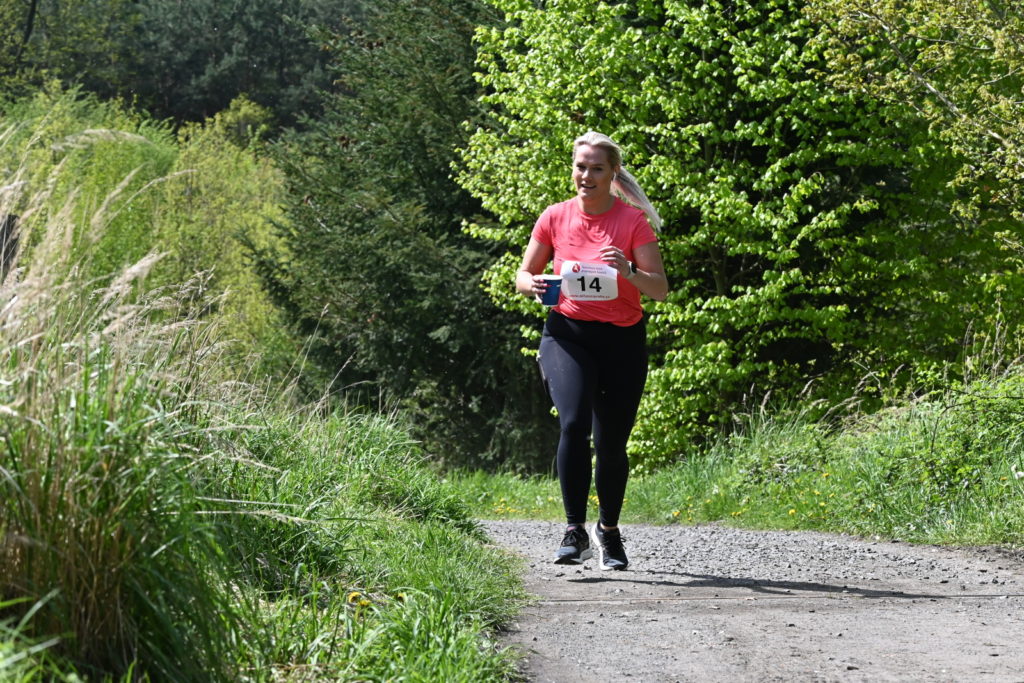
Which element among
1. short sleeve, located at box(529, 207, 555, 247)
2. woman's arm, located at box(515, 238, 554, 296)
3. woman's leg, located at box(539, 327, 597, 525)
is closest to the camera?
woman's leg, located at box(539, 327, 597, 525)

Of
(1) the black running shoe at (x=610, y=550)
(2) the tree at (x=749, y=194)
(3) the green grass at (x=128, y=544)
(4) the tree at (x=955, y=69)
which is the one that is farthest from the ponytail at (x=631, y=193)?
(2) the tree at (x=749, y=194)

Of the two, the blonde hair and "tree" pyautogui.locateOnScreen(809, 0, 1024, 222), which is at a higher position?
"tree" pyautogui.locateOnScreen(809, 0, 1024, 222)

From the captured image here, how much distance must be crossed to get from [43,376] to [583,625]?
2.74m

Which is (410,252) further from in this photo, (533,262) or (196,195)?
(196,195)

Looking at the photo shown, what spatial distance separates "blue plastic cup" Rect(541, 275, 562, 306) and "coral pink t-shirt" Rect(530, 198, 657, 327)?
30 millimetres

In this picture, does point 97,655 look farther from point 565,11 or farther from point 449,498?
point 565,11

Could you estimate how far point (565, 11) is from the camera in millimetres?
16812

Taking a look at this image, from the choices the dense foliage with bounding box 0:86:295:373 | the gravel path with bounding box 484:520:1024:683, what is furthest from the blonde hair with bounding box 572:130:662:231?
the dense foliage with bounding box 0:86:295:373

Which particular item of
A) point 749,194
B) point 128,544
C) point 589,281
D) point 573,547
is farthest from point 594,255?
point 749,194

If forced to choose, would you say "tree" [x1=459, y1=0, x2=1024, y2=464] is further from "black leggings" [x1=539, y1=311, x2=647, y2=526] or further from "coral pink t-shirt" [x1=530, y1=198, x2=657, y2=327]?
"black leggings" [x1=539, y1=311, x2=647, y2=526]

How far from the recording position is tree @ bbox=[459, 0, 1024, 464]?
15.5 metres

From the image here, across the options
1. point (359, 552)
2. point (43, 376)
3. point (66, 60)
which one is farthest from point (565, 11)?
point (66, 60)

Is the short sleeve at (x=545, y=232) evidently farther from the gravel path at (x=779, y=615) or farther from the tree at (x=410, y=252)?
the tree at (x=410, y=252)

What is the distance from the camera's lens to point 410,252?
20.9 m
